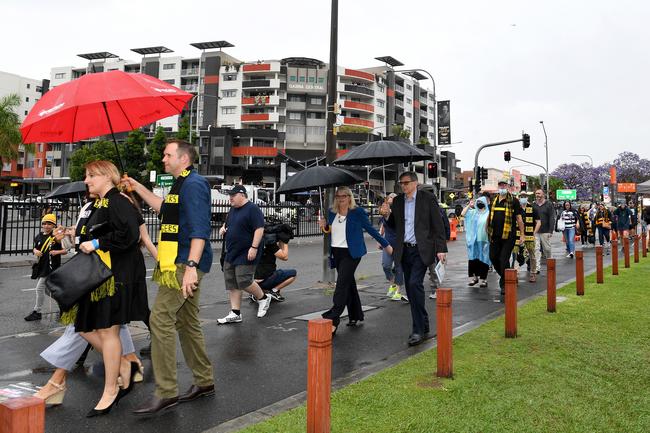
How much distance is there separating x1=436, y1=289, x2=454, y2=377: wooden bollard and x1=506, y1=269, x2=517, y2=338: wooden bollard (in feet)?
5.53

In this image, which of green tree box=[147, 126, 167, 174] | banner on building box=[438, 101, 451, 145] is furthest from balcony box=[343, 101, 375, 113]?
banner on building box=[438, 101, 451, 145]

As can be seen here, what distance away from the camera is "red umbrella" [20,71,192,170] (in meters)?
4.24

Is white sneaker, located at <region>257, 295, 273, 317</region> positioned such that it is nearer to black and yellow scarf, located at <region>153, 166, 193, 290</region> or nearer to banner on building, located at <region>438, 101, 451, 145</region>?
black and yellow scarf, located at <region>153, 166, 193, 290</region>

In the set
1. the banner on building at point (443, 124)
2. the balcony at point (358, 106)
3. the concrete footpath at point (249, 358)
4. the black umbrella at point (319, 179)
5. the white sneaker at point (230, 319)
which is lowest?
the concrete footpath at point (249, 358)

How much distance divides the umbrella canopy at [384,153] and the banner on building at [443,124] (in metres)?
22.0

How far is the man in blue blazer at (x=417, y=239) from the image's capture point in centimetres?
629

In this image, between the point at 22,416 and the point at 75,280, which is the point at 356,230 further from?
the point at 22,416

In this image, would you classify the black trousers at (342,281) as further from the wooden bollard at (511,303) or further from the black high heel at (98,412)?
the black high heel at (98,412)

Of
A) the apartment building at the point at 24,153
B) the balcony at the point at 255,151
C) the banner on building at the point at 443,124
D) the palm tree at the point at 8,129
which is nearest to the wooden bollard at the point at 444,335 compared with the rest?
the banner on building at the point at 443,124

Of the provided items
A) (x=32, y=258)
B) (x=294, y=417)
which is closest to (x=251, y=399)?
(x=294, y=417)

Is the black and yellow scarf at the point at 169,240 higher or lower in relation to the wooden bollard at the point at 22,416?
higher

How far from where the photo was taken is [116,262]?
4.17m

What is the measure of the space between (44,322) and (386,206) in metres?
5.27

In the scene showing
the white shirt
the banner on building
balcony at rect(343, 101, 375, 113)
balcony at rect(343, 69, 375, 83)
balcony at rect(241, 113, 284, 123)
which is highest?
balcony at rect(343, 69, 375, 83)
